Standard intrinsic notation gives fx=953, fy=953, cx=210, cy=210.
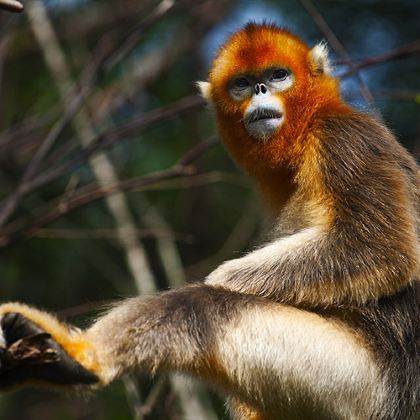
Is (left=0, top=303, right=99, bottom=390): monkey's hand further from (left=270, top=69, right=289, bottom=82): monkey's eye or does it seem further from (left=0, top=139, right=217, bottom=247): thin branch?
(left=0, top=139, right=217, bottom=247): thin branch

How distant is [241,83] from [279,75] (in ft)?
0.74

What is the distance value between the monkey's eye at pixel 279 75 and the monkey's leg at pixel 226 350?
1319mm

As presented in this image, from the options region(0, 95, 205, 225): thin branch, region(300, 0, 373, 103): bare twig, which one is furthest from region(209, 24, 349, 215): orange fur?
region(0, 95, 205, 225): thin branch

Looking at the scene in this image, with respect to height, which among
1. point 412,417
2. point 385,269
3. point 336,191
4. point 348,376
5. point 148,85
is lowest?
point 412,417

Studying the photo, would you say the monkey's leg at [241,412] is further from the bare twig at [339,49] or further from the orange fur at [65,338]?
the bare twig at [339,49]

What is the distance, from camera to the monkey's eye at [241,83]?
5086 millimetres

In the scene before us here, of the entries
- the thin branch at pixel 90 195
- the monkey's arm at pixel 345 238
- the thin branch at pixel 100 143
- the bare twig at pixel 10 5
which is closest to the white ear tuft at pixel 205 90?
the thin branch at pixel 100 143

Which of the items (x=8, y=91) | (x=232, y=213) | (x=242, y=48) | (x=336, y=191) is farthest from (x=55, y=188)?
(x=336, y=191)

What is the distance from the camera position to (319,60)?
5145mm

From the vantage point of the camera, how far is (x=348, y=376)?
4.22 metres

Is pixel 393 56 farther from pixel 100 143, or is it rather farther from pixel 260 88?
pixel 100 143

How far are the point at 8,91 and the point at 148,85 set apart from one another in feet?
4.34

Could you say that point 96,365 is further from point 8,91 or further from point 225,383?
point 8,91

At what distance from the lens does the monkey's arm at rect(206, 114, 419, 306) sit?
171 inches
